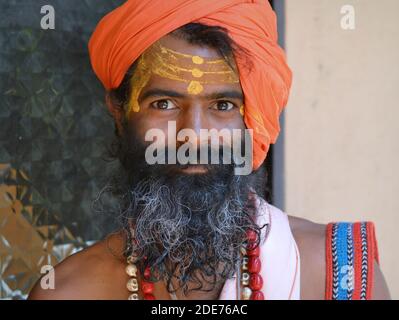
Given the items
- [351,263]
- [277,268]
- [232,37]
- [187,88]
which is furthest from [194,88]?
[351,263]

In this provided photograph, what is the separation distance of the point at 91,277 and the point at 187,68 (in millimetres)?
705

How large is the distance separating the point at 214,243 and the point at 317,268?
315mm

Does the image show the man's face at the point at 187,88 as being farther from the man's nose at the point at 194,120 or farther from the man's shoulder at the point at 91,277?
the man's shoulder at the point at 91,277

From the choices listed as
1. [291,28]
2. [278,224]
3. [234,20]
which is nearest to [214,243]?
[278,224]

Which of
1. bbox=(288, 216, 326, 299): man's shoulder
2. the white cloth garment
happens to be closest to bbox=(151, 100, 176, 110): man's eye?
the white cloth garment

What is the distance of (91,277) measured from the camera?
210 centimetres

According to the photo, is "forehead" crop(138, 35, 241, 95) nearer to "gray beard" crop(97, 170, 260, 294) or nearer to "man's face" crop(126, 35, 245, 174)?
"man's face" crop(126, 35, 245, 174)

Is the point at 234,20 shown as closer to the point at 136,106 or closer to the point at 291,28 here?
the point at 136,106

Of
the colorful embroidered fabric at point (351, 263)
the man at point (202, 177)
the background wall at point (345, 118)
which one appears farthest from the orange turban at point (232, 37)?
the background wall at point (345, 118)

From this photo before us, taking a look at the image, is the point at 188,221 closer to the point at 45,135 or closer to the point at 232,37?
the point at 232,37

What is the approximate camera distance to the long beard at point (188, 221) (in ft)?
6.51

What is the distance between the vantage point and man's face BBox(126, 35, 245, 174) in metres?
1.94

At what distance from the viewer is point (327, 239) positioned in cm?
207

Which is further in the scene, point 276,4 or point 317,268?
point 276,4
